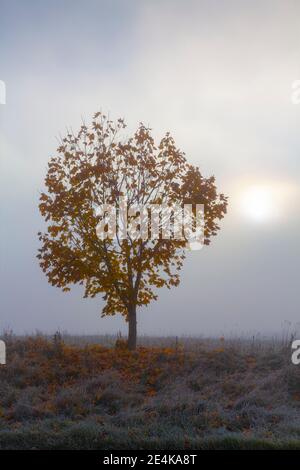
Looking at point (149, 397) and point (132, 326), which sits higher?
point (132, 326)

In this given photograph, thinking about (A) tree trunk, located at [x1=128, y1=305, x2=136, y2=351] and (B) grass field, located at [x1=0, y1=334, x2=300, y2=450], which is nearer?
(B) grass field, located at [x1=0, y1=334, x2=300, y2=450]

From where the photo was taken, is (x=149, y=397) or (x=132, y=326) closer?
(x=149, y=397)

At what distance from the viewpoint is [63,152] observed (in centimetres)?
2500

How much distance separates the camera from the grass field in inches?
498

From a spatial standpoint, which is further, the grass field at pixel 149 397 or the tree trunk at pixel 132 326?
the tree trunk at pixel 132 326

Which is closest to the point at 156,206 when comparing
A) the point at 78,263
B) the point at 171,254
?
the point at 171,254

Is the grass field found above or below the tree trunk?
below

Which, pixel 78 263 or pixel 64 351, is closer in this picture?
pixel 64 351

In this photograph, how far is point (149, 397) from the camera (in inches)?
683

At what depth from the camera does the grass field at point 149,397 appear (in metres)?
12.6

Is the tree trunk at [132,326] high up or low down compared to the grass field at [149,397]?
up
